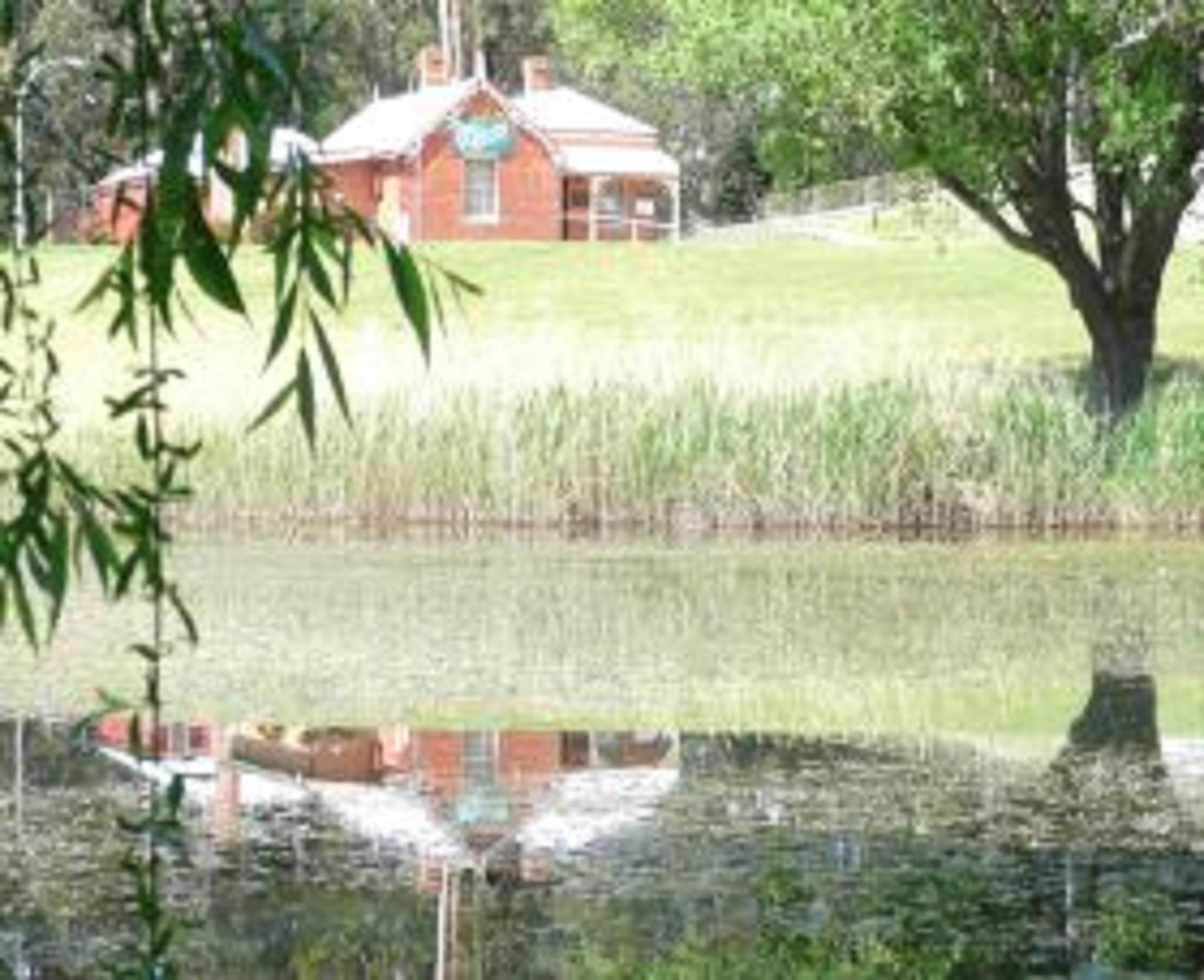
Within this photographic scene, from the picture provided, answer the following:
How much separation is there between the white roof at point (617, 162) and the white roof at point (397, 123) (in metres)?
2.73

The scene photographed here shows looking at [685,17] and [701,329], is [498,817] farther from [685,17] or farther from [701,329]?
[701,329]

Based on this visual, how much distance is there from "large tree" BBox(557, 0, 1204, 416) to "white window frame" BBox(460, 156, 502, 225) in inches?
1223

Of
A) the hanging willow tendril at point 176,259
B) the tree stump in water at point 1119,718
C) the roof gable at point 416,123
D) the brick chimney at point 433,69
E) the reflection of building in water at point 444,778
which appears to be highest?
the brick chimney at point 433,69

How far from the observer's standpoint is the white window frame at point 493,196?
51.0 m

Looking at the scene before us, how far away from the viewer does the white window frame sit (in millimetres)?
51031

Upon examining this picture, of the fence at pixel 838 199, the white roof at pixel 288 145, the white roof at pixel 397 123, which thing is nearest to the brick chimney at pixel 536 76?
the white roof at pixel 397 123

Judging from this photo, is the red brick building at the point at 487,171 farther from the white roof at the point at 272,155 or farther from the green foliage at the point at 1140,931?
the white roof at the point at 272,155

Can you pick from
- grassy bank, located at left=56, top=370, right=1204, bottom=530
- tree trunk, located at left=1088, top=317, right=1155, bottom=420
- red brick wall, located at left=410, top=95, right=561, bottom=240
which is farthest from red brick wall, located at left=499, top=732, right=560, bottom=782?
red brick wall, located at left=410, top=95, right=561, bottom=240

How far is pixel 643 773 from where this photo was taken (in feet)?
30.2

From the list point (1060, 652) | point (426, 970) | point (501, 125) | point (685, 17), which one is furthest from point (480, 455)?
point (501, 125)

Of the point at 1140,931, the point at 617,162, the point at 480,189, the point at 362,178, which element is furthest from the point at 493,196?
the point at 1140,931

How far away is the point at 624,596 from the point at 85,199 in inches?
436

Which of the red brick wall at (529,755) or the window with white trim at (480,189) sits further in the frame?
the window with white trim at (480,189)

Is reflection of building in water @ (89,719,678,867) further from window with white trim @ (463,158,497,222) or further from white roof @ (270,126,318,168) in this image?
window with white trim @ (463,158,497,222)
